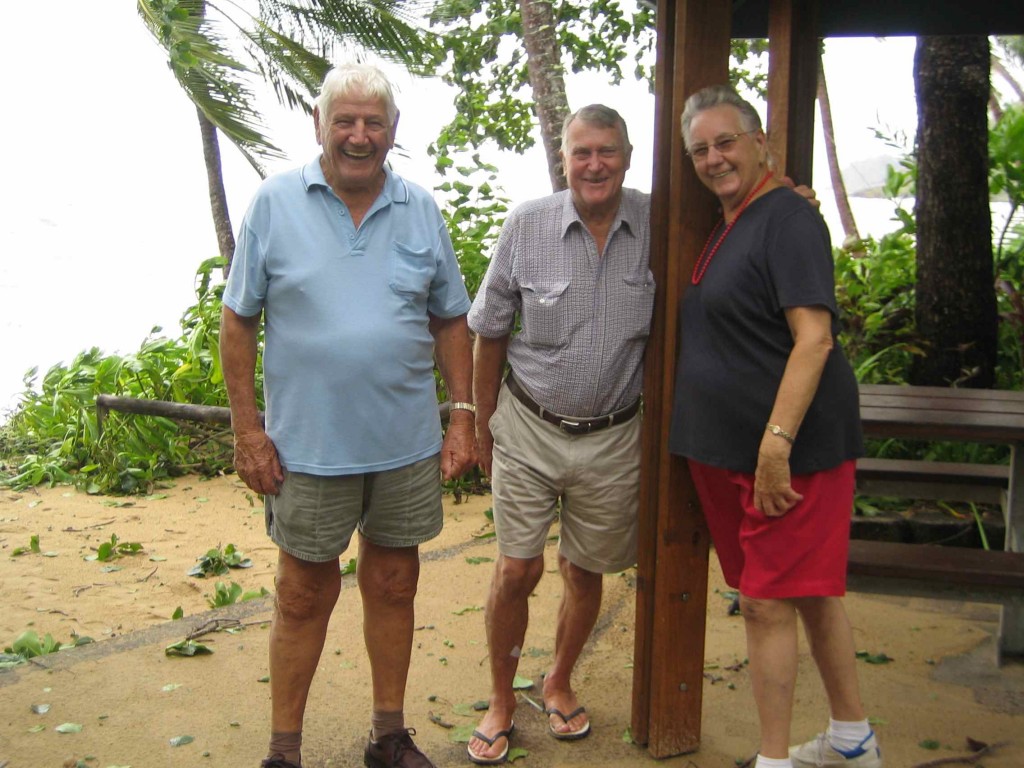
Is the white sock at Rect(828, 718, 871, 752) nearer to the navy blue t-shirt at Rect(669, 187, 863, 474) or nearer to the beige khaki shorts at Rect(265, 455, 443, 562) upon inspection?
the navy blue t-shirt at Rect(669, 187, 863, 474)

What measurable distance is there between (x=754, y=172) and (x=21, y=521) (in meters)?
5.53

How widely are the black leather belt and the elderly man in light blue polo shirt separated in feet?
1.09

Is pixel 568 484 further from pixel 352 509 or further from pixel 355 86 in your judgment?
pixel 355 86

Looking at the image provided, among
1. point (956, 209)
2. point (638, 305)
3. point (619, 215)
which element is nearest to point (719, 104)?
point (619, 215)

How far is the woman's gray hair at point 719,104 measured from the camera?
9.76 feet

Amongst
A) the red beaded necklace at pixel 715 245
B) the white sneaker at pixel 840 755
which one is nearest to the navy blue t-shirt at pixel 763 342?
the red beaded necklace at pixel 715 245

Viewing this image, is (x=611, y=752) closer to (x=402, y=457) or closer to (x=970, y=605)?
(x=402, y=457)

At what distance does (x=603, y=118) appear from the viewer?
324 centimetres

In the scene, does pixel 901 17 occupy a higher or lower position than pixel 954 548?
higher

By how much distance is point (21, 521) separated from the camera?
686 cm

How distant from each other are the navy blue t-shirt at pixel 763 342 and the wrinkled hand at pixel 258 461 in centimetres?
115

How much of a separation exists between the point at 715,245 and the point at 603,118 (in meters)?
0.52

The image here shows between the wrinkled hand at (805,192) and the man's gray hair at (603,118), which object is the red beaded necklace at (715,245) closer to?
the wrinkled hand at (805,192)

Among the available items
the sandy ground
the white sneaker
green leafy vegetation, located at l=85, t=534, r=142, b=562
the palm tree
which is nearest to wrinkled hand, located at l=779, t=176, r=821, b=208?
the white sneaker
